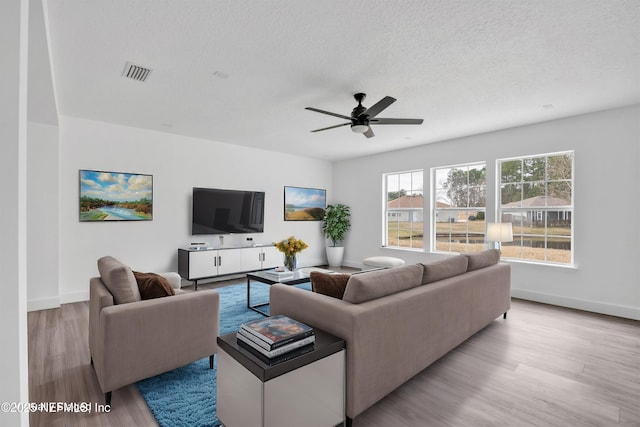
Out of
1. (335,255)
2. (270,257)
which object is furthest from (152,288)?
(335,255)

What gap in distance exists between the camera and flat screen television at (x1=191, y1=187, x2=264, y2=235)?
5.36 meters

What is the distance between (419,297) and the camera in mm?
2230

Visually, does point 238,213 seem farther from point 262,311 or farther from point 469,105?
point 469,105

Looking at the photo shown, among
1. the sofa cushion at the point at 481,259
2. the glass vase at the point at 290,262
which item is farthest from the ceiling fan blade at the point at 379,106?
the glass vase at the point at 290,262

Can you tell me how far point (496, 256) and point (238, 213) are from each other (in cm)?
421

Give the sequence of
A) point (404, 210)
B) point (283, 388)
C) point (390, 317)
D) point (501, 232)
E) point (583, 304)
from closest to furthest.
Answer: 1. point (283, 388)
2. point (390, 317)
3. point (583, 304)
4. point (501, 232)
5. point (404, 210)

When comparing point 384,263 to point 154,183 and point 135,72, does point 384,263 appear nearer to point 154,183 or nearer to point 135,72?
point 154,183

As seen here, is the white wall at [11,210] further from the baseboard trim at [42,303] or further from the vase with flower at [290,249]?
the baseboard trim at [42,303]

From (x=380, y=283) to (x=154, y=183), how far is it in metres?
4.28

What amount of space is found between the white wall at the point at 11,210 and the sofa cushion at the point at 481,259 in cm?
317

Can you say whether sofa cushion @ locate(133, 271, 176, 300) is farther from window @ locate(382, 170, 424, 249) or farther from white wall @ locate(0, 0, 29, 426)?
window @ locate(382, 170, 424, 249)

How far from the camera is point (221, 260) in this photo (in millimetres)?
5234

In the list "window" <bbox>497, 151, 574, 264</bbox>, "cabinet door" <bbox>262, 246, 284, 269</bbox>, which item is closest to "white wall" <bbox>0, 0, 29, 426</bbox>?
"cabinet door" <bbox>262, 246, 284, 269</bbox>

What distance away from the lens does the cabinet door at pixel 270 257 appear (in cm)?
583
